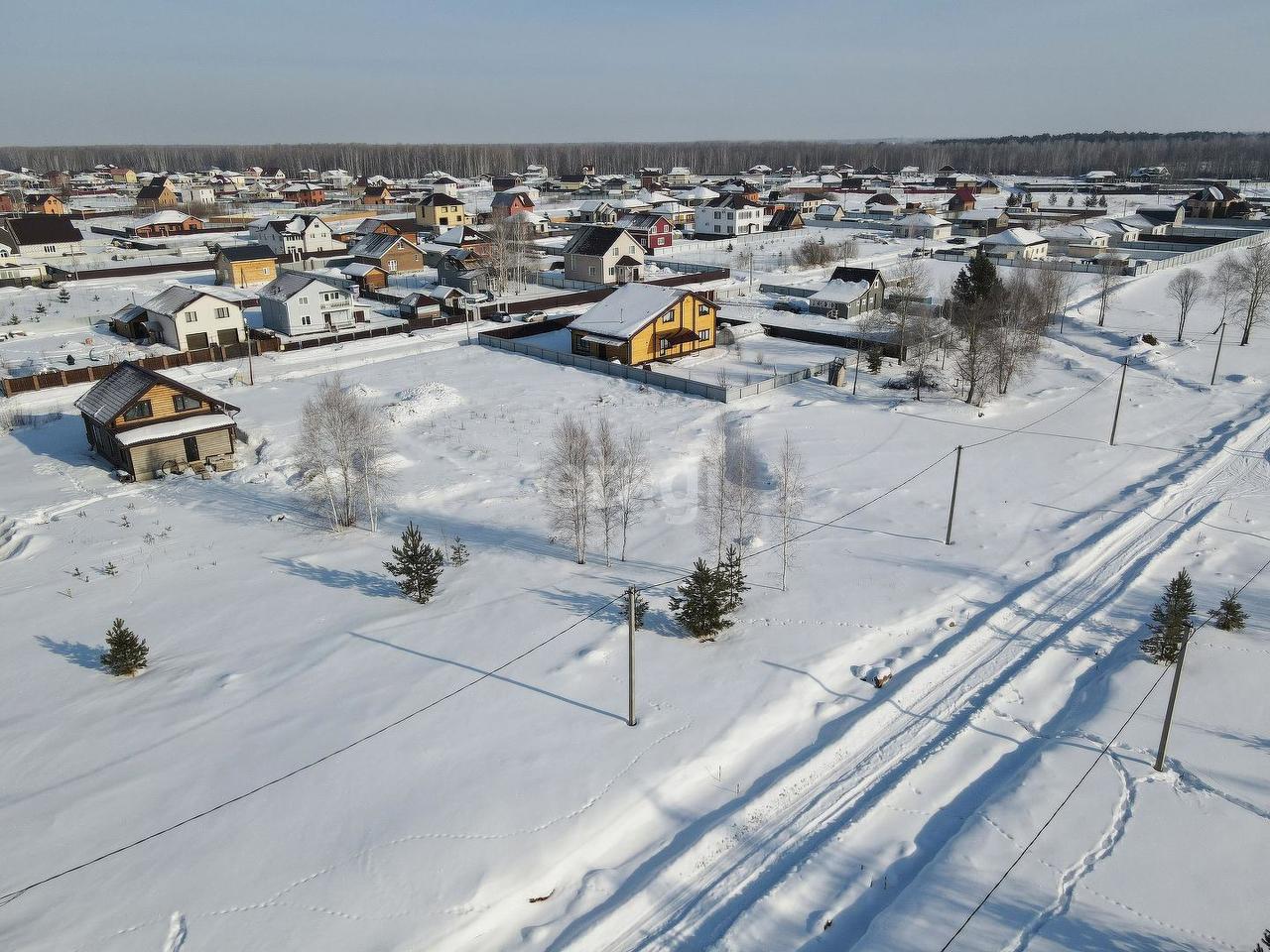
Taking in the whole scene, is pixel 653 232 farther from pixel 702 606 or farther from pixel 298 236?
pixel 702 606

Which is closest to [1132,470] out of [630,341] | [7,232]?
[630,341]

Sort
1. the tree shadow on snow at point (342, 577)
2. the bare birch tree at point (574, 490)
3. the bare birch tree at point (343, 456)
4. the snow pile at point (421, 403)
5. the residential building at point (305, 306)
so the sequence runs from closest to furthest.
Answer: the tree shadow on snow at point (342, 577) < the bare birch tree at point (574, 490) < the bare birch tree at point (343, 456) < the snow pile at point (421, 403) < the residential building at point (305, 306)

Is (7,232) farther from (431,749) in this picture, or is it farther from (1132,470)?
(1132,470)

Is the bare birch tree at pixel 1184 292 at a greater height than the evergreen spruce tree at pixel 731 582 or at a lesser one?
greater

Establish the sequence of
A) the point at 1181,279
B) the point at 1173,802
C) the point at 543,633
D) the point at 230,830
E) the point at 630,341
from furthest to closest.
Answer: the point at 1181,279, the point at 630,341, the point at 543,633, the point at 1173,802, the point at 230,830

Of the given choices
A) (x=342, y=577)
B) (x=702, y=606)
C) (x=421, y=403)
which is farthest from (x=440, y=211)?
(x=702, y=606)

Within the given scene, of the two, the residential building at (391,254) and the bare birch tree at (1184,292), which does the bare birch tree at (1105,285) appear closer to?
the bare birch tree at (1184,292)

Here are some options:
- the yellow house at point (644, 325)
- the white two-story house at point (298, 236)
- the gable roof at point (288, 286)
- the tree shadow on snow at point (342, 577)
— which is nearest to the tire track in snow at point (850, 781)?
the tree shadow on snow at point (342, 577)
